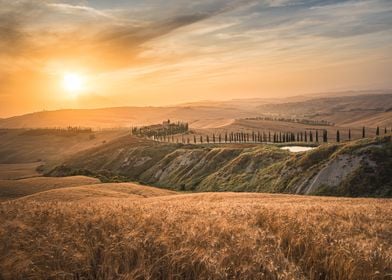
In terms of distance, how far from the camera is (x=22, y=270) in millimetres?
5633

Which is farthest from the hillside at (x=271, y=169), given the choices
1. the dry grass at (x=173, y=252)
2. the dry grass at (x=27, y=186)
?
the dry grass at (x=173, y=252)

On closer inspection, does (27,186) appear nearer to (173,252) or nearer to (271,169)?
(271,169)

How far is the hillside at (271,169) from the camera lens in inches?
2426

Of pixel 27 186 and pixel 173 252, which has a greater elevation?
pixel 173 252

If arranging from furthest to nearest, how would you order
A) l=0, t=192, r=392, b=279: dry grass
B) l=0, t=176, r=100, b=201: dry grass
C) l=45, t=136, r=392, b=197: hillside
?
l=45, t=136, r=392, b=197: hillside
l=0, t=176, r=100, b=201: dry grass
l=0, t=192, r=392, b=279: dry grass

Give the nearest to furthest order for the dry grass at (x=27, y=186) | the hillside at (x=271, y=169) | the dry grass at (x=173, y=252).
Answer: the dry grass at (x=173, y=252)
the dry grass at (x=27, y=186)
the hillside at (x=271, y=169)

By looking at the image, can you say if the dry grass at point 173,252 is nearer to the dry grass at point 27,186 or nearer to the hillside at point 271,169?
the dry grass at point 27,186

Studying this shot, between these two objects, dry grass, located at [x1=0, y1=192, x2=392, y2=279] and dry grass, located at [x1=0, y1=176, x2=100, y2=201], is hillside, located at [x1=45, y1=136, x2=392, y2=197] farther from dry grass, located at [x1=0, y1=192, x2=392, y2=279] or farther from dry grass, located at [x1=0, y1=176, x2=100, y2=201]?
dry grass, located at [x1=0, y1=192, x2=392, y2=279]

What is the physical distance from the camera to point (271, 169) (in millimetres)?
81000

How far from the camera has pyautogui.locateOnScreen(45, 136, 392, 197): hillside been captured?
61625 millimetres

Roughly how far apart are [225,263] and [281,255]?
1.14 m

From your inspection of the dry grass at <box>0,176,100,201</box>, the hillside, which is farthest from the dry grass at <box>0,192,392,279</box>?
the hillside

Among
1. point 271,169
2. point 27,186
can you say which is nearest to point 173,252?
point 27,186

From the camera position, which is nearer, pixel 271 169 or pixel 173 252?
pixel 173 252
